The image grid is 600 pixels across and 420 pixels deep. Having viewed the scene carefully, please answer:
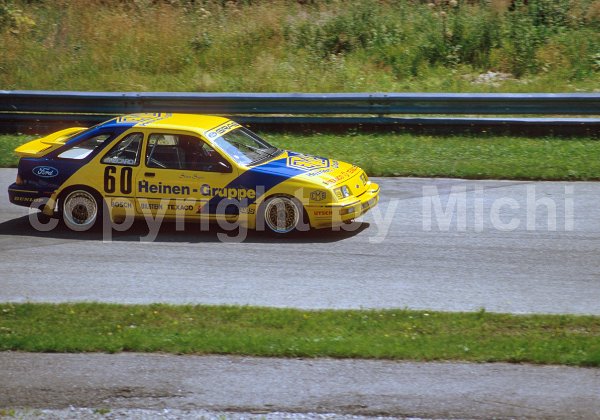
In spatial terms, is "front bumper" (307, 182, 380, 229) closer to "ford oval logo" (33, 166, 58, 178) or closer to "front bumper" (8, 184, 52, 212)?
"ford oval logo" (33, 166, 58, 178)

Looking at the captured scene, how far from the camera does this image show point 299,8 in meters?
23.1

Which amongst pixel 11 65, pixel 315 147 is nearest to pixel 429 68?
pixel 315 147

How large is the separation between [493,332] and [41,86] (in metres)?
14.6

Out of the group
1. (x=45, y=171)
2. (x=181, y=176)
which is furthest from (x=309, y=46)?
(x=45, y=171)

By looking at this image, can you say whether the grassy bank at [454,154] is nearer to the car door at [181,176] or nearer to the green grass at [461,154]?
the green grass at [461,154]

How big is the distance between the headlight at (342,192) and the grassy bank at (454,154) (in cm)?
301

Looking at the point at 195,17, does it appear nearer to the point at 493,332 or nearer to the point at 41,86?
the point at 41,86

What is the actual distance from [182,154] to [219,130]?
656 millimetres

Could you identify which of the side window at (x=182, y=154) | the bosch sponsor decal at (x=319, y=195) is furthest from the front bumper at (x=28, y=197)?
the bosch sponsor decal at (x=319, y=195)

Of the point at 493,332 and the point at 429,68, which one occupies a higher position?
the point at 429,68

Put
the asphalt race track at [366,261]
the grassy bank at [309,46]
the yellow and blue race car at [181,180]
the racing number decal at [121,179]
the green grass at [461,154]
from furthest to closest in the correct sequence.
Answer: the grassy bank at [309,46], the green grass at [461,154], the racing number decal at [121,179], the yellow and blue race car at [181,180], the asphalt race track at [366,261]

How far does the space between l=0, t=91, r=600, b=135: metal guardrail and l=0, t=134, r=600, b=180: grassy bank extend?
33 cm

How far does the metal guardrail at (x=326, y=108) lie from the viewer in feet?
52.1

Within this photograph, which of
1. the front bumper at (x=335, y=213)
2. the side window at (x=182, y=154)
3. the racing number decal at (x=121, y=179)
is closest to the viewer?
the front bumper at (x=335, y=213)
